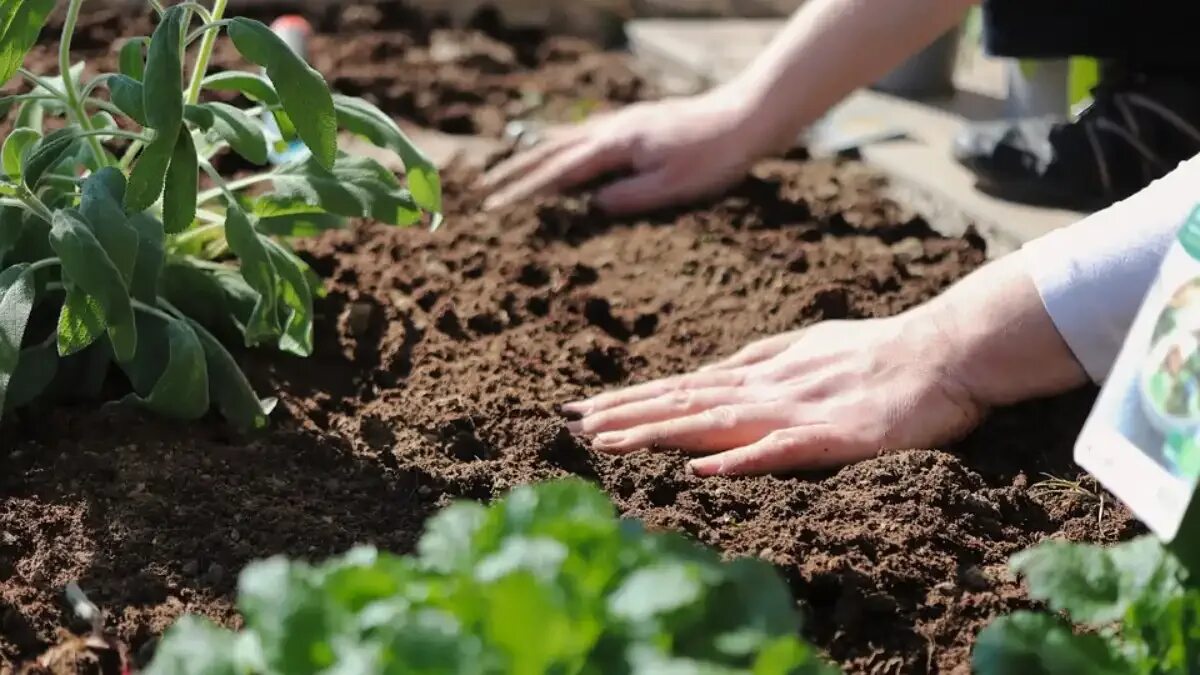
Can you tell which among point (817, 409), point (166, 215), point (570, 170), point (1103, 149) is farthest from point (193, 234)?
point (1103, 149)

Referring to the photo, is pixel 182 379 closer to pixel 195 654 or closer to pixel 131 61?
pixel 131 61

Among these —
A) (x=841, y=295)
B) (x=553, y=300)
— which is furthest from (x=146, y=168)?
(x=841, y=295)

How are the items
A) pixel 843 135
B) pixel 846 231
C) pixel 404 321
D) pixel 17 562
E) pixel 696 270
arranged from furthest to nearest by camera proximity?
pixel 843 135, pixel 846 231, pixel 696 270, pixel 404 321, pixel 17 562

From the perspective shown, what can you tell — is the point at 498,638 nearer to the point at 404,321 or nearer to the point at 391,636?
the point at 391,636

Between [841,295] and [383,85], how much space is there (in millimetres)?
1503

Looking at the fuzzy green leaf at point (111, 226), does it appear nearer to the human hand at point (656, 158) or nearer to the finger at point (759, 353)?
the finger at point (759, 353)

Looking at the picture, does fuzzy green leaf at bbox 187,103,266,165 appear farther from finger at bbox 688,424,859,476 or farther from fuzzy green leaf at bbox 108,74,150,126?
finger at bbox 688,424,859,476

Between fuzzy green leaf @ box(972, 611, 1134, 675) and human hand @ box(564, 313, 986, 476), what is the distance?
58cm

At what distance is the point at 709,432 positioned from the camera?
5.48ft

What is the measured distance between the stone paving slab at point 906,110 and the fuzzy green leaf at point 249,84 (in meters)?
1.33

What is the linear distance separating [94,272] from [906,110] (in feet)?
7.48

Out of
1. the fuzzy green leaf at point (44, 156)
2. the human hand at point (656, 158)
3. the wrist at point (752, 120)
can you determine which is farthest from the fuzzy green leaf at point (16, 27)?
the wrist at point (752, 120)

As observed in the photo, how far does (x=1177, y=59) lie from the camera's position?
2.58 m

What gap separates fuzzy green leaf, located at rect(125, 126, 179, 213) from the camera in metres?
1.42
